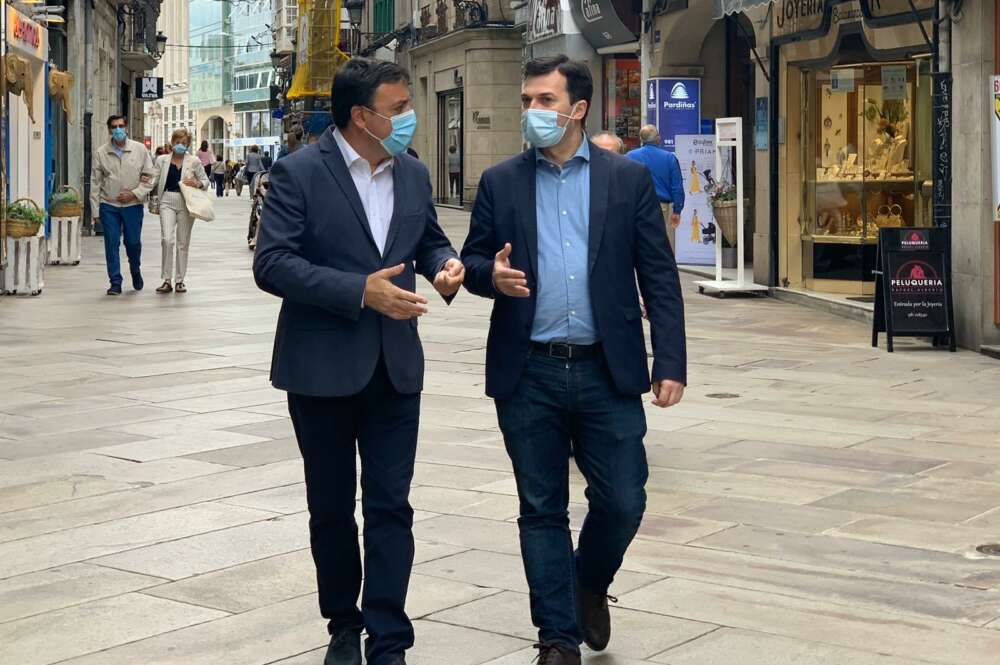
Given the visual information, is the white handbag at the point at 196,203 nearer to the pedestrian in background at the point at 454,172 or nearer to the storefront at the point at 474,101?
the storefront at the point at 474,101

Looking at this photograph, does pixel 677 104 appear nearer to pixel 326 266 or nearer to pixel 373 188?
pixel 373 188

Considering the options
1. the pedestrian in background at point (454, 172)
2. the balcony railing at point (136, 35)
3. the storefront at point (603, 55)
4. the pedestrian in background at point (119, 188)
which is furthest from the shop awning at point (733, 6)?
the balcony railing at point (136, 35)

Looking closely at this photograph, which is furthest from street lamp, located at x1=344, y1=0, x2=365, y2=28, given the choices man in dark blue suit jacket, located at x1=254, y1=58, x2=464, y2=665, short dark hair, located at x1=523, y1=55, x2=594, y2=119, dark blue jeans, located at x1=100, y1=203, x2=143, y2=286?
man in dark blue suit jacket, located at x1=254, y1=58, x2=464, y2=665

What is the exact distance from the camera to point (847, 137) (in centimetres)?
1722

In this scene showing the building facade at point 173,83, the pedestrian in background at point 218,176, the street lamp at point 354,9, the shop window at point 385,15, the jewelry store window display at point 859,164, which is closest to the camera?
the jewelry store window display at point 859,164

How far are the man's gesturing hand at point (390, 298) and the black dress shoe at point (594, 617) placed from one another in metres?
1.10

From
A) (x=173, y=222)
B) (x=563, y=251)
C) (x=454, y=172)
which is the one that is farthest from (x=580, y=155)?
(x=454, y=172)

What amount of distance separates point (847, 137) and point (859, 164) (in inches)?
15.5

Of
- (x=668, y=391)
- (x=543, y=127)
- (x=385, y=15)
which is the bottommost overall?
(x=668, y=391)

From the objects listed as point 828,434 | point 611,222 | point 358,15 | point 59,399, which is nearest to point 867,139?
point 828,434

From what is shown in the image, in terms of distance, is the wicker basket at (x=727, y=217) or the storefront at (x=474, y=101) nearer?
the wicker basket at (x=727, y=217)

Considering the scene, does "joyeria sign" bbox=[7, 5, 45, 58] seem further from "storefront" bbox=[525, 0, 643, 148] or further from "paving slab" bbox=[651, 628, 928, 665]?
"paving slab" bbox=[651, 628, 928, 665]

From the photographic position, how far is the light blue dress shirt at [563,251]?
4.83m

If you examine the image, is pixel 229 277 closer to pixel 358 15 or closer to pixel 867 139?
pixel 867 139
